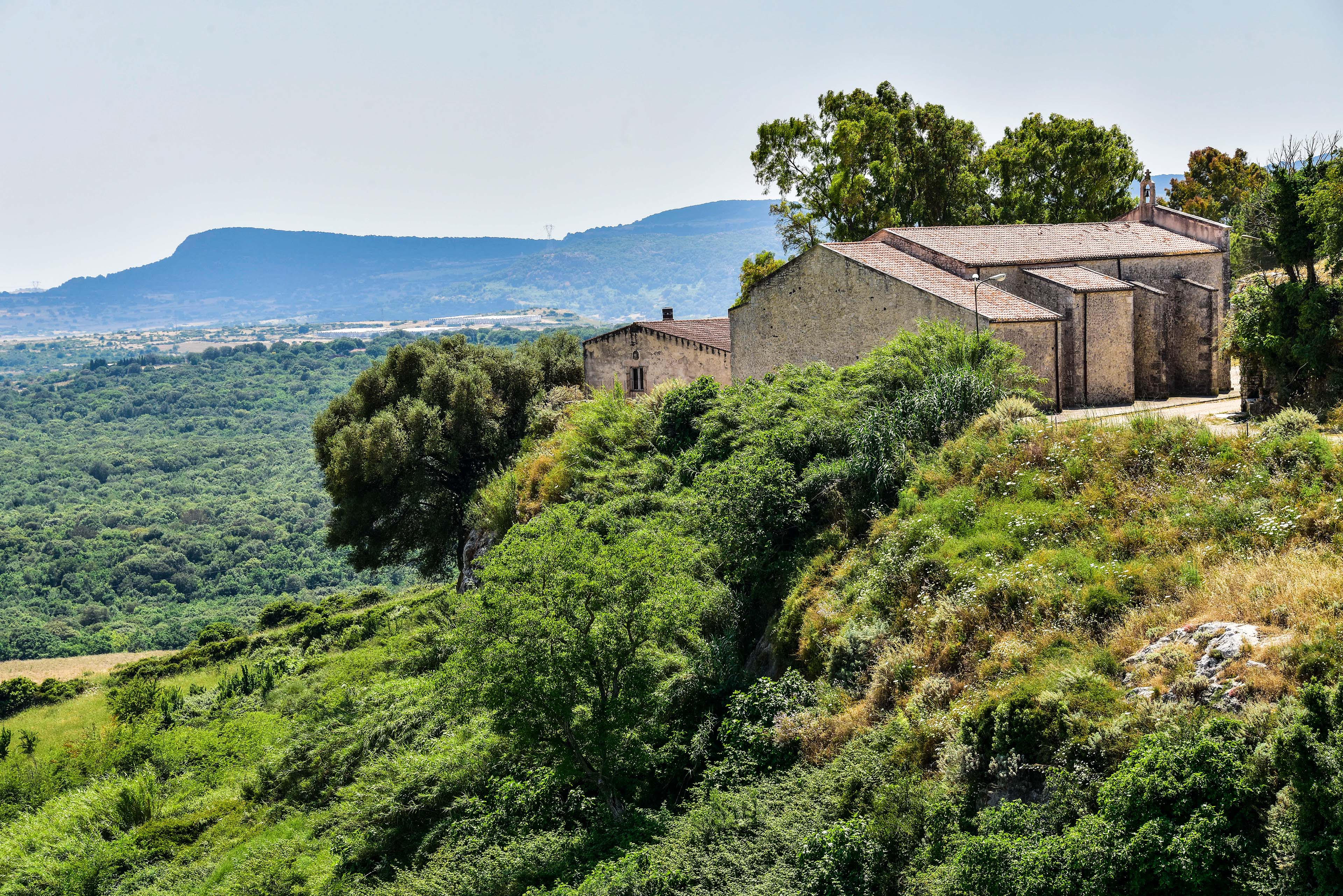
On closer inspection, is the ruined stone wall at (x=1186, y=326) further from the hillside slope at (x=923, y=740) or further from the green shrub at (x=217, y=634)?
the green shrub at (x=217, y=634)

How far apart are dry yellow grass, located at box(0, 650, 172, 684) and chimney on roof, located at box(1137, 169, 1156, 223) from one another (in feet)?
152

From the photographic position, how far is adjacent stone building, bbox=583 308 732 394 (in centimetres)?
3628

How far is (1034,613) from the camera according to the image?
42.0 feet

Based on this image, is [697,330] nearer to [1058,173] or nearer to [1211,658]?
[1058,173]

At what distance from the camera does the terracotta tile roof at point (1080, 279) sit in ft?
88.0

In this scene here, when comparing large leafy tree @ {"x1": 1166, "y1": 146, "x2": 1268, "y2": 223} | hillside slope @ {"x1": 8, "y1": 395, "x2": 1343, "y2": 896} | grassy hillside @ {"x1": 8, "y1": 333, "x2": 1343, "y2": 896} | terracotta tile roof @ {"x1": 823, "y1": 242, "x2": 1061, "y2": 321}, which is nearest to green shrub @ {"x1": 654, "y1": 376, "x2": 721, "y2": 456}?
grassy hillside @ {"x1": 8, "y1": 333, "x2": 1343, "y2": 896}

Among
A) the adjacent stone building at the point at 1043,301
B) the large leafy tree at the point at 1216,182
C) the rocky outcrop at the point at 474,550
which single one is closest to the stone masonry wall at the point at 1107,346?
the adjacent stone building at the point at 1043,301

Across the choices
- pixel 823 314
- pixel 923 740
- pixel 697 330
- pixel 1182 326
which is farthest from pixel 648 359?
pixel 923 740

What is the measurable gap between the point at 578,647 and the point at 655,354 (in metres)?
24.8

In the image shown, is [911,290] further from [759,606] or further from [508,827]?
[508,827]

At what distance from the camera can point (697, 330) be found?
130 feet

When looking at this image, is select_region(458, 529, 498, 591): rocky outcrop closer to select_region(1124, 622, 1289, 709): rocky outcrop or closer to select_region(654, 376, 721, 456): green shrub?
select_region(654, 376, 721, 456): green shrub

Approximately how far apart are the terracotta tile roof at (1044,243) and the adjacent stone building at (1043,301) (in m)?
0.07

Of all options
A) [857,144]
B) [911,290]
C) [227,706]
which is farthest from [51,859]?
[857,144]
